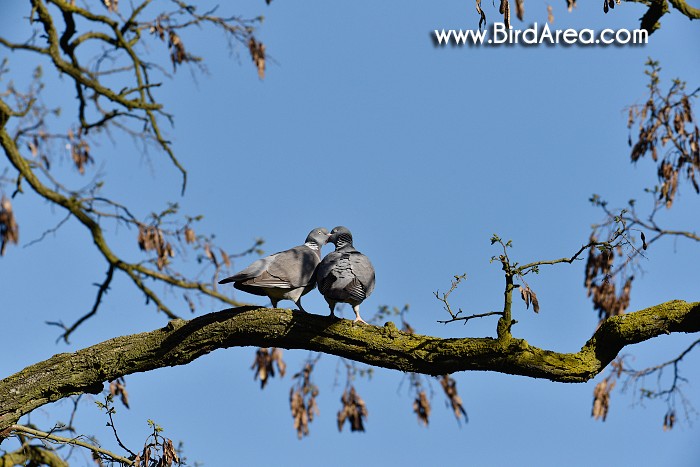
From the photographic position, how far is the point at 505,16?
4.32 metres

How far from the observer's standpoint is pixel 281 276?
16.7 feet

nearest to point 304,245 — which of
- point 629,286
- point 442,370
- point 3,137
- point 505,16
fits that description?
point 442,370

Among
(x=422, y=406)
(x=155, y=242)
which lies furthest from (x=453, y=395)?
(x=155, y=242)

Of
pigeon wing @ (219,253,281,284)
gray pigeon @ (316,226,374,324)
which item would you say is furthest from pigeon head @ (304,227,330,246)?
gray pigeon @ (316,226,374,324)

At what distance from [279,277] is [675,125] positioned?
444cm

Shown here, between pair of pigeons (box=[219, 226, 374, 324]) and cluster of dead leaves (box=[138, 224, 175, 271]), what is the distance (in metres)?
2.53

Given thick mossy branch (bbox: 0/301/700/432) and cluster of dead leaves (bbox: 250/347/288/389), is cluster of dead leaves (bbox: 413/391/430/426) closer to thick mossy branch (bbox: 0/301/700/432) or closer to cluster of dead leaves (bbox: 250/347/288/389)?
cluster of dead leaves (bbox: 250/347/288/389)

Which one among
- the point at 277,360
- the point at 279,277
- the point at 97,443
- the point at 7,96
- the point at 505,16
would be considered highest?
the point at 7,96

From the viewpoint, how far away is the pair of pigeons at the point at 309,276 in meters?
4.76

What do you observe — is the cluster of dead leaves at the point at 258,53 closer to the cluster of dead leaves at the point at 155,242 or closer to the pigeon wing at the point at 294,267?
the cluster of dead leaves at the point at 155,242

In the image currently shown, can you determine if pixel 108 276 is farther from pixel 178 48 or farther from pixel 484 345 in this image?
pixel 484 345

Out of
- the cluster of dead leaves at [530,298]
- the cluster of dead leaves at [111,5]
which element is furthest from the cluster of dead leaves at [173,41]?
the cluster of dead leaves at [530,298]

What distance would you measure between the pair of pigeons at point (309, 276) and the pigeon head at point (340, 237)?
5.1 inches

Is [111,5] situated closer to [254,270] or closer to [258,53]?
[258,53]
